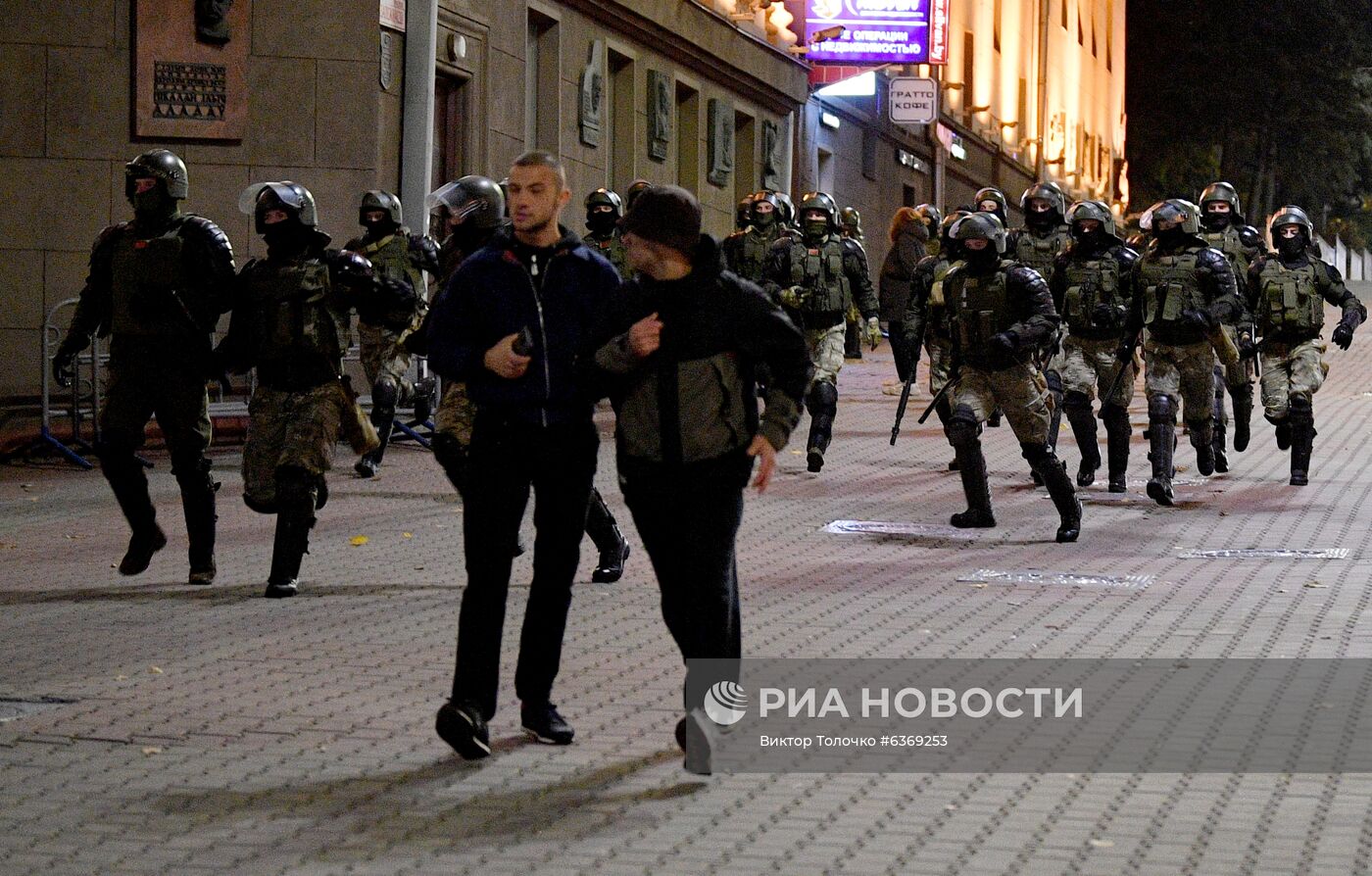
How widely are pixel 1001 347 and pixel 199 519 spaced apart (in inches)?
169

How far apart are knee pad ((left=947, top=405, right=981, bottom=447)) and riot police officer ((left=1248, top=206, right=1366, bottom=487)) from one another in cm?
401

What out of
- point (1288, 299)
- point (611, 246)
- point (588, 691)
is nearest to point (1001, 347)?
point (1288, 299)

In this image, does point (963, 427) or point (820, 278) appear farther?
point (820, 278)

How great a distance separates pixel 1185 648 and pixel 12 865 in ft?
15.5

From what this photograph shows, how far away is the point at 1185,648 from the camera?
28.6 ft

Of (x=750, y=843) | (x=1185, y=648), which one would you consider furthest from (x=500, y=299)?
(x=1185, y=648)

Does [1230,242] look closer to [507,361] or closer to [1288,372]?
[1288,372]

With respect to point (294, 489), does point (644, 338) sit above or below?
above

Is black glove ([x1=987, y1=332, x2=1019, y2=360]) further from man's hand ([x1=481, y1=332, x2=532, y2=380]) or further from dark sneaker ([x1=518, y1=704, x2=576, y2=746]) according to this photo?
man's hand ([x1=481, y1=332, x2=532, y2=380])

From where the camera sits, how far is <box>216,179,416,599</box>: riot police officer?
32.7ft

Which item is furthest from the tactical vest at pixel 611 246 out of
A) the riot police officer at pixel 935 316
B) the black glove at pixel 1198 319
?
the black glove at pixel 1198 319

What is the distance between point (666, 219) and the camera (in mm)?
6289

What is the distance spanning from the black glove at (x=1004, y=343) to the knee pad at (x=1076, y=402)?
330cm

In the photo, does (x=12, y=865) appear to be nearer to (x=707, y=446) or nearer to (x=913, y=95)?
(x=707, y=446)
